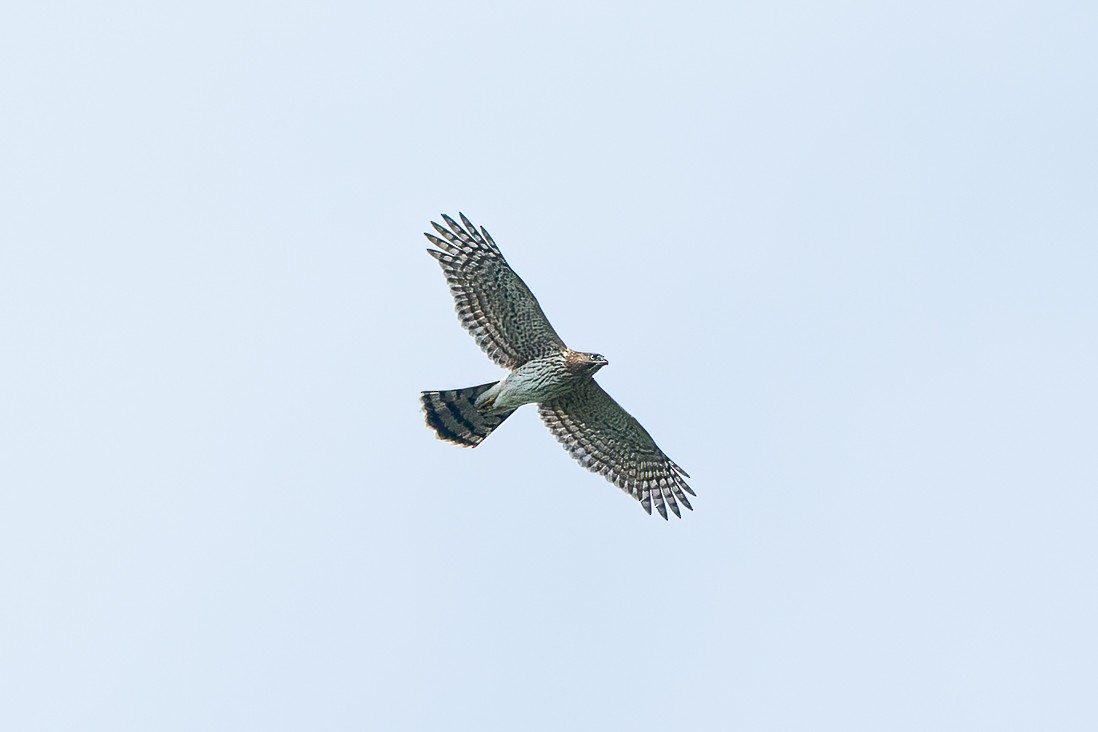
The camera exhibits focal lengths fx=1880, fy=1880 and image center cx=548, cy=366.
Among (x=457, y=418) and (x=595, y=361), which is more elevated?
(x=595, y=361)

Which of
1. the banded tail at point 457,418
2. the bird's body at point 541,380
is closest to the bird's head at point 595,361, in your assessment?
the bird's body at point 541,380

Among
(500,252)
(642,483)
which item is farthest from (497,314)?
(642,483)

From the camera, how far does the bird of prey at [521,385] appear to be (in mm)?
26688

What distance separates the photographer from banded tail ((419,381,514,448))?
27.5 metres

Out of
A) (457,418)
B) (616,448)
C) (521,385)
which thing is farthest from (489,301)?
(616,448)

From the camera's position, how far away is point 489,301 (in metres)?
26.8

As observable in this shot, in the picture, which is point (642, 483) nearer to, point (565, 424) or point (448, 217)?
point (565, 424)

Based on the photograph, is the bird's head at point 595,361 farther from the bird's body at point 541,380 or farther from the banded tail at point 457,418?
the banded tail at point 457,418

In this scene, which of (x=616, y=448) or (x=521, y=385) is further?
(x=616, y=448)

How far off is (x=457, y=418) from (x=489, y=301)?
195 centimetres

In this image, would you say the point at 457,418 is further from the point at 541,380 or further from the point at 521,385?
the point at 541,380

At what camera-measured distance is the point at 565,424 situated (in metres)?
28.1

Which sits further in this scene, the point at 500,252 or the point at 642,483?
the point at 642,483

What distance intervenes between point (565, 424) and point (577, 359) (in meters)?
1.76
